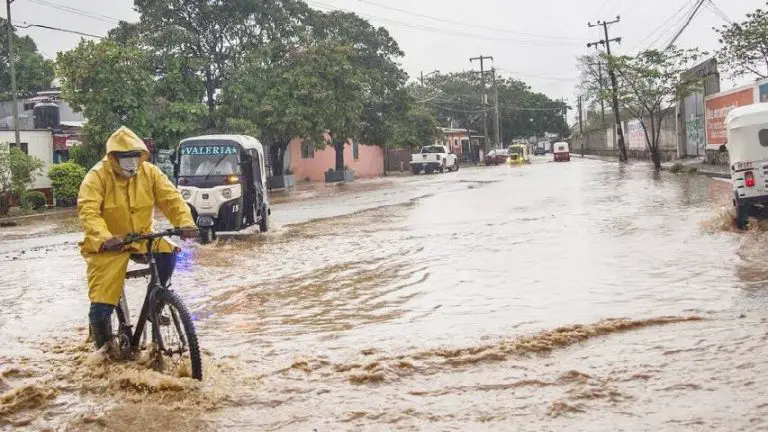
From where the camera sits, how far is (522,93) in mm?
106375

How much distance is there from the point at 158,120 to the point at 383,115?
18.7 meters

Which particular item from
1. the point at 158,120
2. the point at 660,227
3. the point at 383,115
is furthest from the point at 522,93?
the point at 660,227

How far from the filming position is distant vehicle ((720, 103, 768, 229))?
40.4ft

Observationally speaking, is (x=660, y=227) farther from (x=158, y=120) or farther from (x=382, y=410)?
(x=158, y=120)

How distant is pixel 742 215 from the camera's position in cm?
1255

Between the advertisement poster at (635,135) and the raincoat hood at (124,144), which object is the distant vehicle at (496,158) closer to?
the advertisement poster at (635,135)

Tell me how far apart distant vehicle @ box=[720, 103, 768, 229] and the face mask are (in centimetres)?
987

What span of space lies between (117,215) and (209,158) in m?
10.5

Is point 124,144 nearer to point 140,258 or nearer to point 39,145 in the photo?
point 140,258

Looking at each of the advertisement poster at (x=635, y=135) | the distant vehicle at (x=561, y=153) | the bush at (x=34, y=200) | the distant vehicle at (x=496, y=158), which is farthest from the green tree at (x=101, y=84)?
the distant vehicle at (x=496, y=158)

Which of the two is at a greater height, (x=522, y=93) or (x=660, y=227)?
(x=522, y=93)

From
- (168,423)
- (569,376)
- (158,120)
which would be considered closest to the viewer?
(168,423)

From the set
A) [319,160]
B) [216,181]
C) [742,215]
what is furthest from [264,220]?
[319,160]

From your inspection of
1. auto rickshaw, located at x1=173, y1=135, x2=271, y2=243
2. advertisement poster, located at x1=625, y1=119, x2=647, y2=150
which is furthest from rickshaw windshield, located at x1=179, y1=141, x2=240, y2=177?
advertisement poster, located at x1=625, y1=119, x2=647, y2=150
